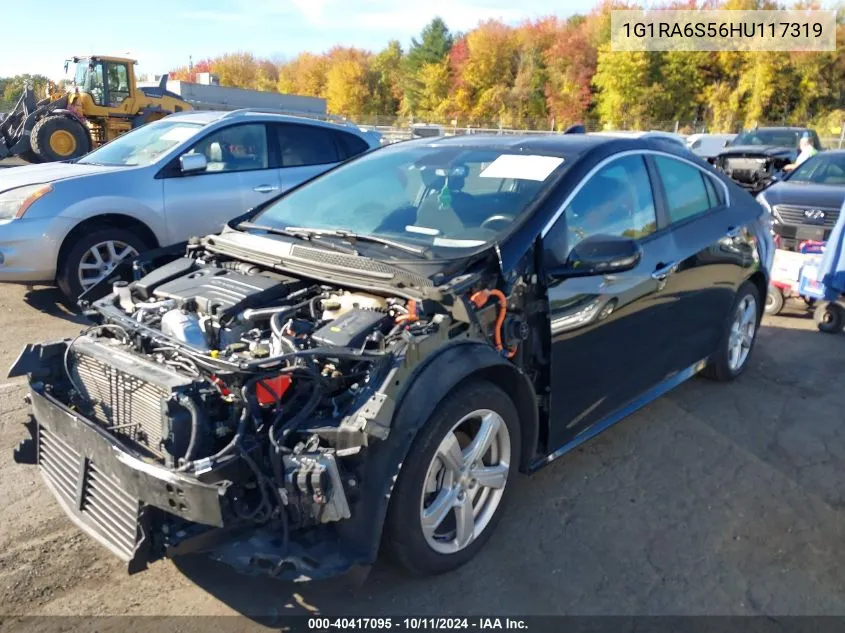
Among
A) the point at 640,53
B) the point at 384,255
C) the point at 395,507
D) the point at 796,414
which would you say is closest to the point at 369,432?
the point at 395,507

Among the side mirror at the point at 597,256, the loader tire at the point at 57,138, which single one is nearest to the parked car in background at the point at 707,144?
the loader tire at the point at 57,138

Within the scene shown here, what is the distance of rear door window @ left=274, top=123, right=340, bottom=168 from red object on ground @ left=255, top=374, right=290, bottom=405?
5439mm

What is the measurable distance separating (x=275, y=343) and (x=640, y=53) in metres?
46.4

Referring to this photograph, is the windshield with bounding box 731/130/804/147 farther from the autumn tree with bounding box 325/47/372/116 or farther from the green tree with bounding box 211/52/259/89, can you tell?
the green tree with bounding box 211/52/259/89

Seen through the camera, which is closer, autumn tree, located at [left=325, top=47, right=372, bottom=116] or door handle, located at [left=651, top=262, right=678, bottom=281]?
door handle, located at [left=651, top=262, right=678, bottom=281]

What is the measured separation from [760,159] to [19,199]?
15410 millimetres

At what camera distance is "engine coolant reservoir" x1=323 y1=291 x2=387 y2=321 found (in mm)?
3113

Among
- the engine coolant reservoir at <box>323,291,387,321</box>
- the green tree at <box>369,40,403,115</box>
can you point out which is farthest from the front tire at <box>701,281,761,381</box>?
the green tree at <box>369,40,403,115</box>

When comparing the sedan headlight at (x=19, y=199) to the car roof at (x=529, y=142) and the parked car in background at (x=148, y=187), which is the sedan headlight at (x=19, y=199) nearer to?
the parked car in background at (x=148, y=187)

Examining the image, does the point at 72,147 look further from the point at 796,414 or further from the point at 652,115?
the point at 652,115

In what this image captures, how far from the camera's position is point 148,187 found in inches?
264

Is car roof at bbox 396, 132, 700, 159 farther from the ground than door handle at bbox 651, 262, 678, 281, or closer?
farther from the ground

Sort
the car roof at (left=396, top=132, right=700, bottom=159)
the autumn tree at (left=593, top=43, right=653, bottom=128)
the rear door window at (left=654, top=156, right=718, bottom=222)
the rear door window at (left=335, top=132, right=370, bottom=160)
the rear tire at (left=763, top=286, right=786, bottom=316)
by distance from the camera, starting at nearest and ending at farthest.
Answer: the car roof at (left=396, top=132, right=700, bottom=159) → the rear door window at (left=654, top=156, right=718, bottom=222) → the rear tire at (left=763, top=286, right=786, bottom=316) → the rear door window at (left=335, top=132, right=370, bottom=160) → the autumn tree at (left=593, top=43, right=653, bottom=128)

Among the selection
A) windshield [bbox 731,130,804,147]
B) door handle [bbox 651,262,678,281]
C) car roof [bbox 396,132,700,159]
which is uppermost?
windshield [bbox 731,130,804,147]
